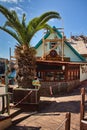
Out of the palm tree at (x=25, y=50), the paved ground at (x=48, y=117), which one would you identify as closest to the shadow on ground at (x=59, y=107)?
the paved ground at (x=48, y=117)

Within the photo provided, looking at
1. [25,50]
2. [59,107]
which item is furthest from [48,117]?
[25,50]

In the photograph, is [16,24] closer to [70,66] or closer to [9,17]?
[9,17]

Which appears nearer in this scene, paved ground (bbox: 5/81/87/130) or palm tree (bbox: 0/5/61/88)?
paved ground (bbox: 5/81/87/130)

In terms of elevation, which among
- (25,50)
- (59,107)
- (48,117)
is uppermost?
(25,50)

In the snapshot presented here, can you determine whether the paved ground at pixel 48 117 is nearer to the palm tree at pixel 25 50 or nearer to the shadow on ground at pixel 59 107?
the shadow on ground at pixel 59 107

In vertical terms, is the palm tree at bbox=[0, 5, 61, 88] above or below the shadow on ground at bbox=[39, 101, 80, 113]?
above

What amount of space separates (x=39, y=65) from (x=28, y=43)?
7099 mm

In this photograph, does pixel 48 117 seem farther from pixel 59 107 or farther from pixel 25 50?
pixel 25 50

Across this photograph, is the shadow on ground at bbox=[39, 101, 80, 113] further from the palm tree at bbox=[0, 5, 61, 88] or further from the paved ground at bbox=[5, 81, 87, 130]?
the palm tree at bbox=[0, 5, 61, 88]

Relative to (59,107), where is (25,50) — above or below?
above

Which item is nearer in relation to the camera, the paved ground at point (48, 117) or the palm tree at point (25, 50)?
the paved ground at point (48, 117)

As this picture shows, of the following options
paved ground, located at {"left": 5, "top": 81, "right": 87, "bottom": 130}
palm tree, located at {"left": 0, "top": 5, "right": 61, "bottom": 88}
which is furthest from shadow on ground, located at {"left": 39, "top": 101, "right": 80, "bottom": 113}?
palm tree, located at {"left": 0, "top": 5, "right": 61, "bottom": 88}

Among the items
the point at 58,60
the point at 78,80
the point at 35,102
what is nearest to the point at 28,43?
the point at 35,102

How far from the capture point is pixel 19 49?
1908 centimetres
